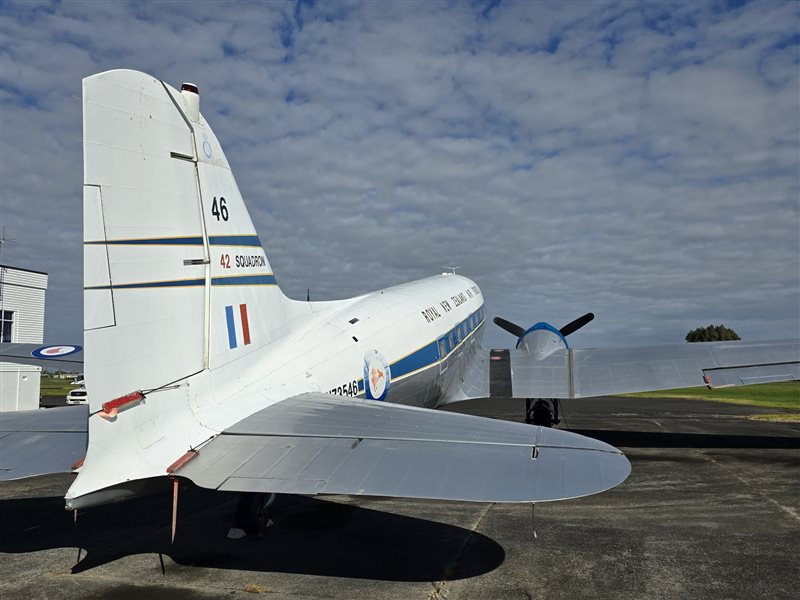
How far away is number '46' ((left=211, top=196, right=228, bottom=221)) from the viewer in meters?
7.59

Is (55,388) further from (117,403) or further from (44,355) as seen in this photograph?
(117,403)

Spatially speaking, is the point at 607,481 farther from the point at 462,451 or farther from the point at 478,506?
the point at 478,506

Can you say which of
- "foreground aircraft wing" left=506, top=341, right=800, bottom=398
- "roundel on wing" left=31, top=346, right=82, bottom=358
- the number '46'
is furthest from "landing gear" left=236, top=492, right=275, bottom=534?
"foreground aircraft wing" left=506, top=341, right=800, bottom=398

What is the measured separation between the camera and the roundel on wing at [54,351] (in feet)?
41.9

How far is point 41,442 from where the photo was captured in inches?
316

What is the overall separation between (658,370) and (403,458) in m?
12.6

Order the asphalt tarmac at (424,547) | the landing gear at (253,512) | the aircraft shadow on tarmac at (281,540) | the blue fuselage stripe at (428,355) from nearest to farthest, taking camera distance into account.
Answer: the asphalt tarmac at (424,547) → the aircraft shadow on tarmac at (281,540) → the landing gear at (253,512) → the blue fuselage stripe at (428,355)

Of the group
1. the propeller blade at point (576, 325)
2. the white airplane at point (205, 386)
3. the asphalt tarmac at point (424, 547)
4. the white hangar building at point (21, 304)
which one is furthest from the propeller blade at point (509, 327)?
the white hangar building at point (21, 304)

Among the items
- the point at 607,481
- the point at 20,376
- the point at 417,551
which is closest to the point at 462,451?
the point at 607,481

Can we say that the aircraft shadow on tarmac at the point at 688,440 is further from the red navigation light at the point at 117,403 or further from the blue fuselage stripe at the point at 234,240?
the red navigation light at the point at 117,403

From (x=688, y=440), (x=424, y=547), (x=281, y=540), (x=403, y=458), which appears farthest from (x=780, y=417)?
(x=403, y=458)

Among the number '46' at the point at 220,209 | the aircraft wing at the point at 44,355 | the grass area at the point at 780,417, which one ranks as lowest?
the grass area at the point at 780,417

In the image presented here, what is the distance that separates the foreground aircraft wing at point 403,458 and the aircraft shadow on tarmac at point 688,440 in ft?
48.2

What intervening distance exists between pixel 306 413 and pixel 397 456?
1780 millimetres
